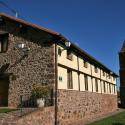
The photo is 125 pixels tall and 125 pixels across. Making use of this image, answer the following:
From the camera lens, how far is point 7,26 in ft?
64.7

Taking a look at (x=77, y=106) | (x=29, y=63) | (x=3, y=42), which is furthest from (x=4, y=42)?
(x=77, y=106)

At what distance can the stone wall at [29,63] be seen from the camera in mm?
17438

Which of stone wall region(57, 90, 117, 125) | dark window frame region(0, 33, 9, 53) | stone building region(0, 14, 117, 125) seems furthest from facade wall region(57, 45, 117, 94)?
dark window frame region(0, 33, 9, 53)

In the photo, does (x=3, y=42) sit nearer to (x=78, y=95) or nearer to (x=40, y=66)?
(x=40, y=66)

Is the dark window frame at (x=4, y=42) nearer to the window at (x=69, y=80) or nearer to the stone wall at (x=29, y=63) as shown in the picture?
the stone wall at (x=29, y=63)

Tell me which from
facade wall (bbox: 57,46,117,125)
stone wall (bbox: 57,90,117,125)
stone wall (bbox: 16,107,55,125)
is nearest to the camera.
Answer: stone wall (bbox: 16,107,55,125)

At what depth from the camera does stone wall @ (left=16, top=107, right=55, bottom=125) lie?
43.7 ft

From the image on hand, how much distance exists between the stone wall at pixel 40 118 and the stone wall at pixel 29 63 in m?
2.17

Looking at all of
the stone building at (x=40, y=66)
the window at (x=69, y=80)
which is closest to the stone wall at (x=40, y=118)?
the stone building at (x=40, y=66)

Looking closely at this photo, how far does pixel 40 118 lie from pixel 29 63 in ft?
15.6

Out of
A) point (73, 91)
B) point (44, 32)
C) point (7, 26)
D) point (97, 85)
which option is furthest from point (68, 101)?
point (97, 85)

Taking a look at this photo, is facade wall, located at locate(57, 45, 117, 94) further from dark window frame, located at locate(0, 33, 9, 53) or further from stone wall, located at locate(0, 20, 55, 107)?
dark window frame, located at locate(0, 33, 9, 53)

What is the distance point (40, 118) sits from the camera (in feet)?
48.2

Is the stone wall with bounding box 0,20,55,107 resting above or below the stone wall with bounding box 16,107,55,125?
above
